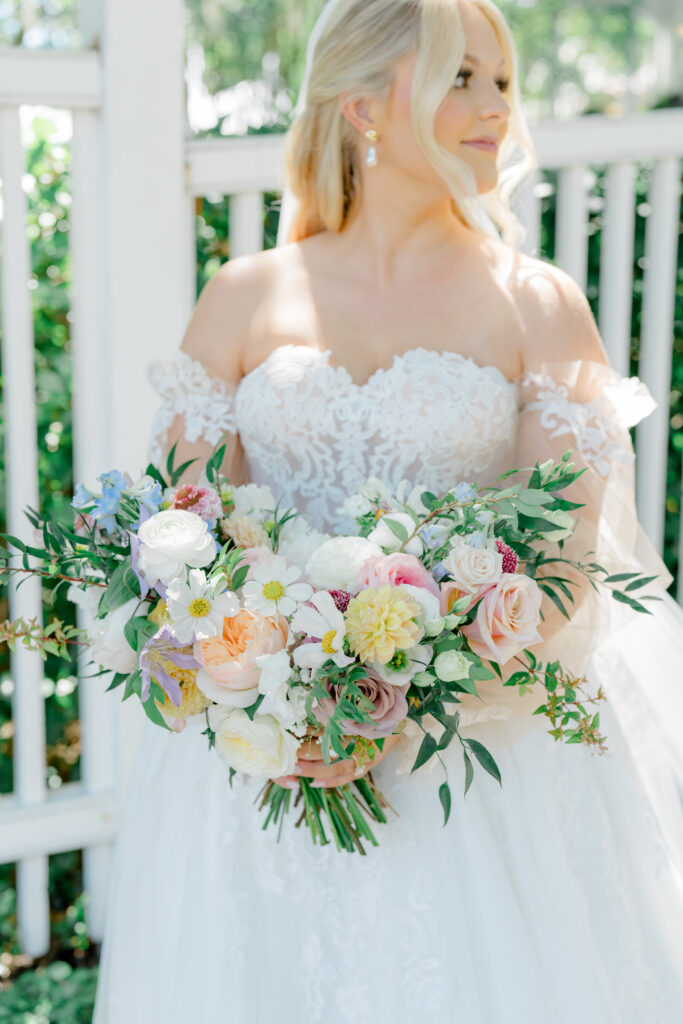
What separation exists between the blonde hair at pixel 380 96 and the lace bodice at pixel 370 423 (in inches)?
13.9

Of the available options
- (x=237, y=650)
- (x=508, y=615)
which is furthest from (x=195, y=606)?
(x=508, y=615)

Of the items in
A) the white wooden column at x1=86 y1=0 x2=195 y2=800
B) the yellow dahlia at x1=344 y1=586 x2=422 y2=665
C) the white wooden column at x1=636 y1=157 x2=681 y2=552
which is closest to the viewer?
the yellow dahlia at x1=344 y1=586 x2=422 y2=665

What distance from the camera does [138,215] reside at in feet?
7.30

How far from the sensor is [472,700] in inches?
61.7

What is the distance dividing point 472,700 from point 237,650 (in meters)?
0.50

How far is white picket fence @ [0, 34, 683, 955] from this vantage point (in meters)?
2.19

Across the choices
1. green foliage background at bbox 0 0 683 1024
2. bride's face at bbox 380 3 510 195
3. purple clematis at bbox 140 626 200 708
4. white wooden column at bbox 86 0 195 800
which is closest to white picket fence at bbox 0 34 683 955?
white wooden column at bbox 86 0 195 800

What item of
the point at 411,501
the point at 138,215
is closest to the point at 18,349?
the point at 138,215

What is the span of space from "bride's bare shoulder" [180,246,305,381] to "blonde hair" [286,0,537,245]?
17 cm

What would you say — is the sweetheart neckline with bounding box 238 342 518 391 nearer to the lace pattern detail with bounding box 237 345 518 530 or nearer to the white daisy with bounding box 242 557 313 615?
the lace pattern detail with bounding box 237 345 518 530

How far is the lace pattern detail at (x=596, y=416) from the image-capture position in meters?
1.65

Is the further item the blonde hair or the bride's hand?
the blonde hair

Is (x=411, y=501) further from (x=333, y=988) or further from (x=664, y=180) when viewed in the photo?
(x=664, y=180)

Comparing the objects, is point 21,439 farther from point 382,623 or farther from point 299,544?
point 382,623
